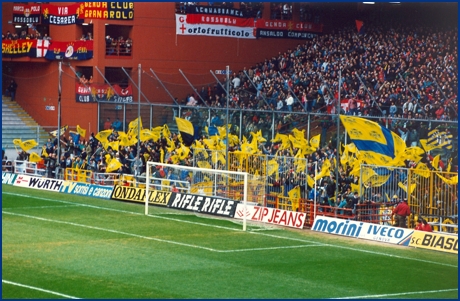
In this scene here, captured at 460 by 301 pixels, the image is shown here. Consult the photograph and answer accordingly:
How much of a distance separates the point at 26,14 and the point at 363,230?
3021 centimetres

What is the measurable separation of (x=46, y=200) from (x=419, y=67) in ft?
58.8

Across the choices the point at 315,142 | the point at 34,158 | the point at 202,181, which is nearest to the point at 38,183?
the point at 34,158

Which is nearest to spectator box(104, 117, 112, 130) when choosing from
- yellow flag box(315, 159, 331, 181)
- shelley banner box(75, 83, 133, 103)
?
shelley banner box(75, 83, 133, 103)

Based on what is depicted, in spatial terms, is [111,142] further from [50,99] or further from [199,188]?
[50,99]

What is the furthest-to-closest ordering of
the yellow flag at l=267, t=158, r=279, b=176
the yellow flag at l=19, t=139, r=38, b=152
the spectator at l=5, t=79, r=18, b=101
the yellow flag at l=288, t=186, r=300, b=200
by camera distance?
the spectator at l=5, t=79, r=18, b=101, the yellow flag at l=19, t=139, r=38, b=152, the yellow flag at l=267, t=158, r=279, b=176, the yellow flag at l=288, t=186, r=300, b=200

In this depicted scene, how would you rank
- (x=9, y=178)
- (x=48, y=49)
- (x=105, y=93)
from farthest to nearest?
(x=48, y=49), (x=105, y=93), (x=9, y=178)

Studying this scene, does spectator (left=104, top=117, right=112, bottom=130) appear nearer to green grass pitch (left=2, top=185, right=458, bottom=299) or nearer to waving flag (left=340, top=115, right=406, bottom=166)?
green grass pitch (left=2, top=185, right=458, bottom=299)

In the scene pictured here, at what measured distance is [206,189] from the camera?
3475cm

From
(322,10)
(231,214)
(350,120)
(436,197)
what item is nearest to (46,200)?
(231,214)

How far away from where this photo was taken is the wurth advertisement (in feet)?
103

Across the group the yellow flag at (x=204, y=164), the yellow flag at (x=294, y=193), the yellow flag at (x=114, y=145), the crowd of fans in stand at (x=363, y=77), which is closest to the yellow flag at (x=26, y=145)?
the yellow flag at (x=114, y=145)

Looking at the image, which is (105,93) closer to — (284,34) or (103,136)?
(103,136)

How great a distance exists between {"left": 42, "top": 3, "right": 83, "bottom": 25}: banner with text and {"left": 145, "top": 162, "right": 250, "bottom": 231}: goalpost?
16888 millimetres

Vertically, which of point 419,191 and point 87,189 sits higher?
point 419,191
